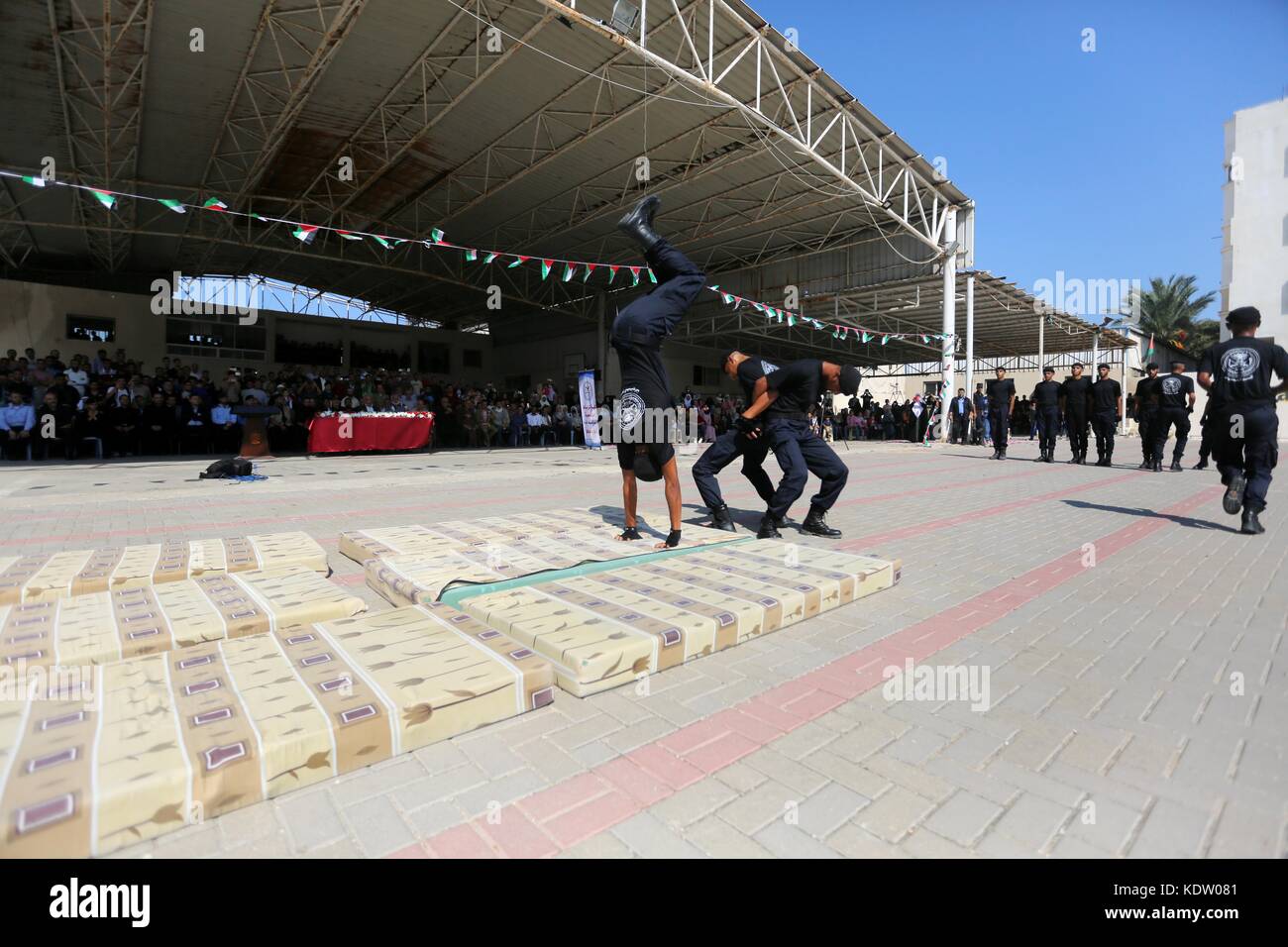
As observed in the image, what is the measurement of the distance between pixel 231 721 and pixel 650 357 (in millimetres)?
3157

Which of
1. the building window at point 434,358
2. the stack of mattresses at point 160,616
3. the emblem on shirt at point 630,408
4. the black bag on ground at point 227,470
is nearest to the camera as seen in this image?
the stack of mattresses at point 160,616

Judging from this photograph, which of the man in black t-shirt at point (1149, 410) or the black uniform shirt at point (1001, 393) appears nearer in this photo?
the man in black t-shirt at point (1149, 410)

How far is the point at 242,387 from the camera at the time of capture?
1725 cm

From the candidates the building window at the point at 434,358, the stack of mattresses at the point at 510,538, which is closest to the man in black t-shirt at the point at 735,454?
the stack of mattresses at the point at 510,538

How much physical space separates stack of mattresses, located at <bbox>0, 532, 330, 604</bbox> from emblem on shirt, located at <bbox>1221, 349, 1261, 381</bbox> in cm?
756

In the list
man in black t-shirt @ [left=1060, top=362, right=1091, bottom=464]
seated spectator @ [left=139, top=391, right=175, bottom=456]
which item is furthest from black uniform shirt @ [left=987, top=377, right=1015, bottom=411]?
seated spectator @ [left=139, top=391, right=175, bottom=456]

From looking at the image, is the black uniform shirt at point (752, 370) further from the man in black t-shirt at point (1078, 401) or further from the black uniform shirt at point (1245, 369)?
the man in black t-shirt at point (1078, 401)

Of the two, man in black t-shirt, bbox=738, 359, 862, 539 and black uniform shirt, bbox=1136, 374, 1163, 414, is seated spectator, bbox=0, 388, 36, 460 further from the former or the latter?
black uniform shirt, bbox=1136, 374, 1163, 414

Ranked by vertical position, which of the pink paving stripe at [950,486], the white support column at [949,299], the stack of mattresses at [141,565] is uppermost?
the white support column at [949,299]

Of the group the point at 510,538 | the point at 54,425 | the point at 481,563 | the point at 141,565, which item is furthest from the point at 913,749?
the point at 54,425

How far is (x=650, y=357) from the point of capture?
427cm

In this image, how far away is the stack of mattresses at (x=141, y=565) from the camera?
3.22m

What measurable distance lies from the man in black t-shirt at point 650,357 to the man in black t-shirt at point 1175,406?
36.4ft

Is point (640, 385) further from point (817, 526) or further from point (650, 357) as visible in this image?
point (817, 526)
